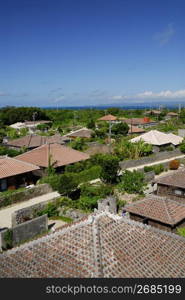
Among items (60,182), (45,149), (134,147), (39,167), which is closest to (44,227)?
(60,182)

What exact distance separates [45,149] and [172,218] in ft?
69.4

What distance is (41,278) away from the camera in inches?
310

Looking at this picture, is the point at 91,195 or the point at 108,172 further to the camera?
the point at 108,172

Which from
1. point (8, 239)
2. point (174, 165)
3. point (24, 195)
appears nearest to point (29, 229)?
point (8, 239)

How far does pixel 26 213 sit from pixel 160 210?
9.90 metres

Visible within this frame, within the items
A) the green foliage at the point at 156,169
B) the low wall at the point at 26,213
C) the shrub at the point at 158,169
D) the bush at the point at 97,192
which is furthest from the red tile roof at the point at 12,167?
the shrub at the point at 158,169

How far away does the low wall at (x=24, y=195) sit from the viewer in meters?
24.9

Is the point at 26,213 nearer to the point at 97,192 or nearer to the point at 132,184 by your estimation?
the point at 97,192

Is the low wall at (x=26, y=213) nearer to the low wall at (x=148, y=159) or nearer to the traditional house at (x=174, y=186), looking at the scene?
the traditional house at (x=174, y=186)

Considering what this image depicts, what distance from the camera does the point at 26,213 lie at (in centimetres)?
2192

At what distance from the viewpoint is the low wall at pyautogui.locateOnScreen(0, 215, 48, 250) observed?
18.2 metres

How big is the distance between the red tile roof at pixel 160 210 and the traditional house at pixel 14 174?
13382 millimetres

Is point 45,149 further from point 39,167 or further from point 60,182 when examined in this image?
point 60,182

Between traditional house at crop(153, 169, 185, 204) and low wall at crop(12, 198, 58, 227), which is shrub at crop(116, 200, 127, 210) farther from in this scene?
low wall at crop(12, 198, 58, 227)
